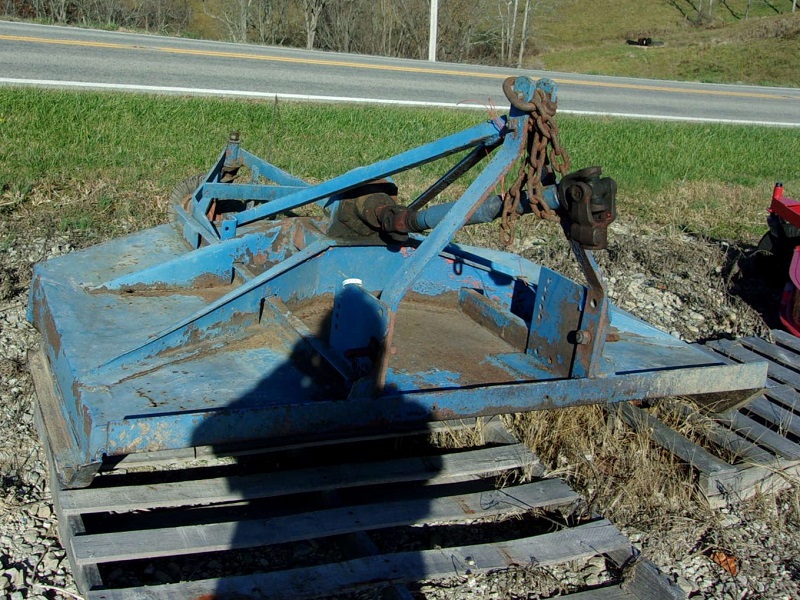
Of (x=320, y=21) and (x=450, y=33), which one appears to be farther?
(x=450, y=33)

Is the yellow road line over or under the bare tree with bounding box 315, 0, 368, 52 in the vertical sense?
under

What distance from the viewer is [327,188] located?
391 centimetres

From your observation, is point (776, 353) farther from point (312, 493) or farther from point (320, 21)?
point (320, 21)

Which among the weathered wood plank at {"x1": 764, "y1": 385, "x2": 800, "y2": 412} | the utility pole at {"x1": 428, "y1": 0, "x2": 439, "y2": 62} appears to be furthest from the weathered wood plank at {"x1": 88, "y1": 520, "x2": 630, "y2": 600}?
the utility pole at {"x1": 428, "y1": 0, "x2": 439, "y2": 62}

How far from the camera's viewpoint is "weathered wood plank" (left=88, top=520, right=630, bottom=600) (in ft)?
9.54

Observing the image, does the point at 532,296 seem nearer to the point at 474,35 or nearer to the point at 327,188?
the point at 327,188

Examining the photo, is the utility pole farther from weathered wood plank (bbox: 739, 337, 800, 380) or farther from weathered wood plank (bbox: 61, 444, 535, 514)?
weathered wood plank (bbox: 61, 444, 535, 514)

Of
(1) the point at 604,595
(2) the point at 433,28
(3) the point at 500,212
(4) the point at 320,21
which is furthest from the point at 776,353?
(4) the point at 320,21

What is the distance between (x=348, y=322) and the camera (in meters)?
3.45

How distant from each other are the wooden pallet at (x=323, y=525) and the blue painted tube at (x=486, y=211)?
97 centimetres

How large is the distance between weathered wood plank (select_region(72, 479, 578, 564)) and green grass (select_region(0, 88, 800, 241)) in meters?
2.82

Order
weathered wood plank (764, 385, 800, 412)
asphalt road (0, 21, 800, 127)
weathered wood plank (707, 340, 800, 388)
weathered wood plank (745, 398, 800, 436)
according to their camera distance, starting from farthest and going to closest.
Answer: asphalt road (0, 21, 800, 127) → weathered wood plank (707, 340, 800, 388) → weathered wood plank (764, 385, 800, 412) → weathered wood plank (745, 398, 800, 436)

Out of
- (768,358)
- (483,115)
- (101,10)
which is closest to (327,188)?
(768,358)

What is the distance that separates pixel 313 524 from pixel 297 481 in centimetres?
24
